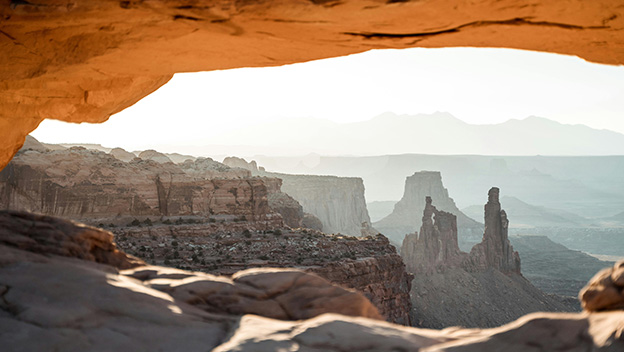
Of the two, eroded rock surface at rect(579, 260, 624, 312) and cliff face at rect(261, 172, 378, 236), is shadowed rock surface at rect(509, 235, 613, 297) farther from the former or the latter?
eroded rock surface at rect(579, 260, 624, 312)

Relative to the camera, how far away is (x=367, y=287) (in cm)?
3953

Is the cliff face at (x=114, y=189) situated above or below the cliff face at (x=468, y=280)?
above

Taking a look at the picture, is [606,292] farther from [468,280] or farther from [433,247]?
[433,247]

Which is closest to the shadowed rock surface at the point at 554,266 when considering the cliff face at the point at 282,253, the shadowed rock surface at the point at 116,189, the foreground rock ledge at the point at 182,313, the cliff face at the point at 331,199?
the cliff face at the point at 331,199

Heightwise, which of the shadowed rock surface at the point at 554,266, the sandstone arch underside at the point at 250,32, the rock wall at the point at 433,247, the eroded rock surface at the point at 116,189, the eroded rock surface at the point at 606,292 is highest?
the sandstone arch underside at the point at 250,32

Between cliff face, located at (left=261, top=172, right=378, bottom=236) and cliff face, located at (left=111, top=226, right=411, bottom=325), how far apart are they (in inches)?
3213

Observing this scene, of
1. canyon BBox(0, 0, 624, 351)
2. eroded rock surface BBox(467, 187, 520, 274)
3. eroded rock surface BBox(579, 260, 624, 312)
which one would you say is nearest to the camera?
canyon BBox(0, 0, 624, 351)

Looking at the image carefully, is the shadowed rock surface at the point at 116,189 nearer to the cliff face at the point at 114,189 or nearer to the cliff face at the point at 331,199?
the cliff face at the point at 114,189

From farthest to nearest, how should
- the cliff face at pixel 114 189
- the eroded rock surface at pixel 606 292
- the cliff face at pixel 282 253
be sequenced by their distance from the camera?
the cliff face at pixel 114 189
the cliff face at pixel 282 253
the eroded rock surface at pixel 606 292

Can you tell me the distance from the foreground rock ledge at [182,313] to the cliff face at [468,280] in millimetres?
49743

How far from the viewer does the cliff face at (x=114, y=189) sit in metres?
39.5

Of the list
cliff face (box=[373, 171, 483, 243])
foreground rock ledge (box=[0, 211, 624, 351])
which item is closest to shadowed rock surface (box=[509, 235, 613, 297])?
cliff face (box=[373, 171, 483, 243])

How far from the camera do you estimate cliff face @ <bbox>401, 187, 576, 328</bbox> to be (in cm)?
6019

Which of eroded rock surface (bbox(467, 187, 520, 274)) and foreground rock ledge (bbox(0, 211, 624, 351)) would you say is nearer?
foreground rock ledge (bbox(0, 211, 624, 351))
